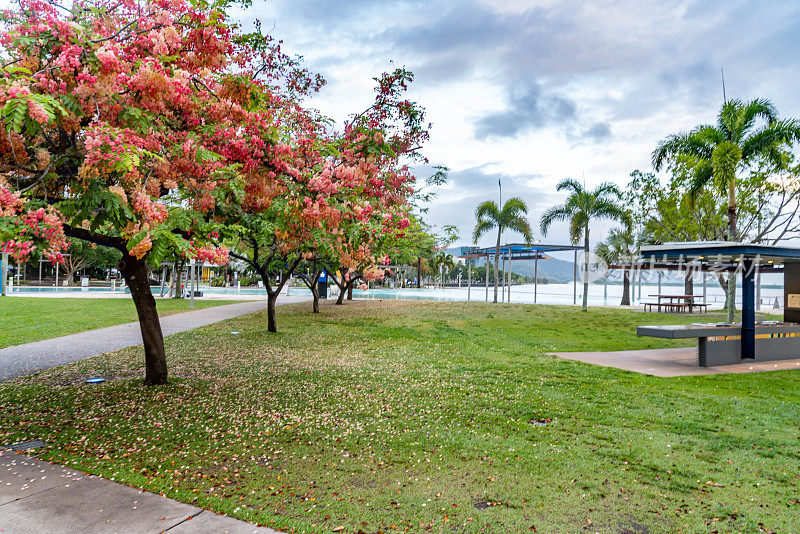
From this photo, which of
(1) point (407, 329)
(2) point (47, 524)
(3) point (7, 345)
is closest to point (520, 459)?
(2) point (47, 524)

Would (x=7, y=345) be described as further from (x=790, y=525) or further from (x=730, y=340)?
(x=730, y=340)

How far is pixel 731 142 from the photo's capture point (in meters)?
15.9

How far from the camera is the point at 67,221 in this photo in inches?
213

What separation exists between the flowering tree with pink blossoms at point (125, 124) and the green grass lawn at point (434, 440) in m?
2.08

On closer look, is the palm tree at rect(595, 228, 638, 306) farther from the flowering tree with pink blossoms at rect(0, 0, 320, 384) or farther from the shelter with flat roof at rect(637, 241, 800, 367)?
the flowering tree with pink blossoms at rect(0, 0, 320, 384)

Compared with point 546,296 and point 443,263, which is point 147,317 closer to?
point 546,296

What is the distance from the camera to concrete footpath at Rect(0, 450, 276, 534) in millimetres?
3357

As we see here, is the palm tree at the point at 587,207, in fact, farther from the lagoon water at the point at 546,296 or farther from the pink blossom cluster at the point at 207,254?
the pink blossom cluster at the point at 207,254

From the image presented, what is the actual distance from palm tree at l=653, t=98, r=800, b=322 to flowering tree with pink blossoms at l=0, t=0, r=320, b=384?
48.1ft

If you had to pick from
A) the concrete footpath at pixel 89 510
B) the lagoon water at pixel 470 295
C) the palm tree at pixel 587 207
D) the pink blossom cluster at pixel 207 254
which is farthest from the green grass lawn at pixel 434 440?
the lagoon water at pixel 470 295

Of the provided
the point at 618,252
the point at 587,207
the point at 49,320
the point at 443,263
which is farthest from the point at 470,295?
the point at 443,263

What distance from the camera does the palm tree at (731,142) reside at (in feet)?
49.9

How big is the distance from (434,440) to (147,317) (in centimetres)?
500

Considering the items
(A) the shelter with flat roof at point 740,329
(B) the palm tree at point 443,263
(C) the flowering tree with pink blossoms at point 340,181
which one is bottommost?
(A) the shelter with flat roof at point 740,329
